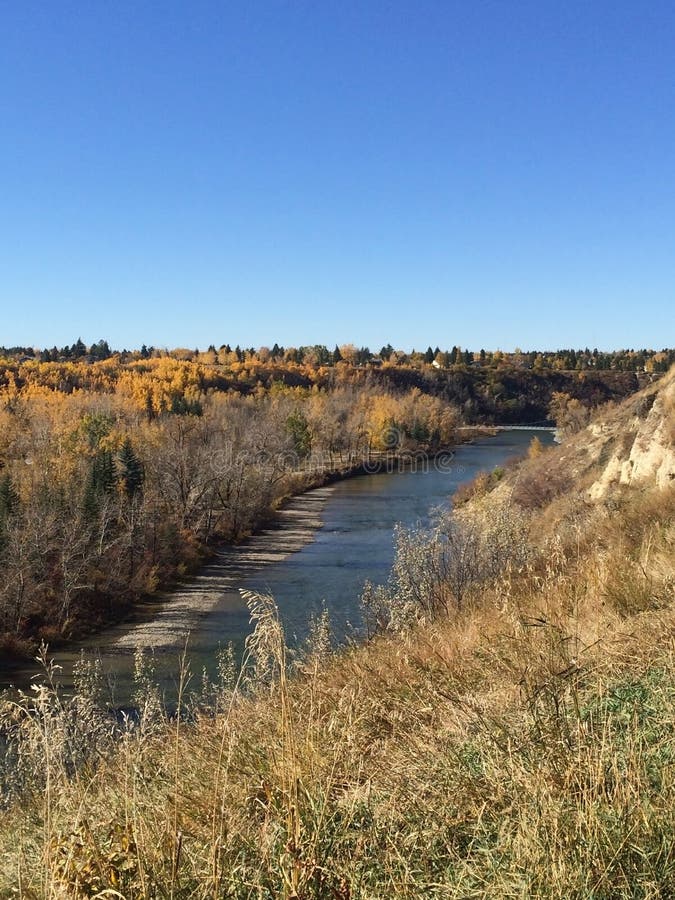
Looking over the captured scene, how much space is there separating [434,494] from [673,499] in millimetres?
35186

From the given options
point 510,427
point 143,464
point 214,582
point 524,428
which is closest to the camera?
point 214,582

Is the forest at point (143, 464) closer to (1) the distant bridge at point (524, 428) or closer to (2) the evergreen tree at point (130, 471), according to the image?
(2) the evergreen tree at point (130, 471)

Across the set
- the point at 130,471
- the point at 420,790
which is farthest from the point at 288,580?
the point at 420,790

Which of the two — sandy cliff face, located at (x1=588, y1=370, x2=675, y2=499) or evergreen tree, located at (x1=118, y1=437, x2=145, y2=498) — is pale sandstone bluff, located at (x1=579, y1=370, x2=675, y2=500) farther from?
evergreen tree, located at (x1=118, y1=437, x2=145, y2=498)

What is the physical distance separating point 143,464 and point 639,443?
25.6 metres

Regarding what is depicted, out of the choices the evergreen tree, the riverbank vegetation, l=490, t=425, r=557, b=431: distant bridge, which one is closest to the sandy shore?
the evergreen tree

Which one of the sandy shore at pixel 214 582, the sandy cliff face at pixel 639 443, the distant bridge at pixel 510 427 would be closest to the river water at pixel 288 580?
the sandy shore at pixel 214 582

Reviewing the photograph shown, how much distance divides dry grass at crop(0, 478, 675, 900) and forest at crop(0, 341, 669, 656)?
20.6 metres

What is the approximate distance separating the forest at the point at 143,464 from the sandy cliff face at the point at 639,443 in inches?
722

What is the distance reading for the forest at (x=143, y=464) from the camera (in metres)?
25.0

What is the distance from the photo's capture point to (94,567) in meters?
27.1

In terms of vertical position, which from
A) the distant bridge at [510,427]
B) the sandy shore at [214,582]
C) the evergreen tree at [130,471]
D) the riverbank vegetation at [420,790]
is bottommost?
the sandy shore at [214,582]

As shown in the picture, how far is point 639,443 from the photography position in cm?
2291

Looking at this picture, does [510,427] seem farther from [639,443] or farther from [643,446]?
[643,446]
